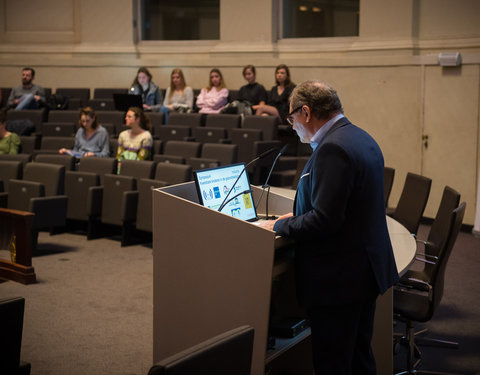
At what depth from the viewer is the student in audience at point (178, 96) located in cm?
875

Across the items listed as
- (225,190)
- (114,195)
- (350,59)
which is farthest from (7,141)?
(225,190)

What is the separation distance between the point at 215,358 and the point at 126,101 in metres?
7.42

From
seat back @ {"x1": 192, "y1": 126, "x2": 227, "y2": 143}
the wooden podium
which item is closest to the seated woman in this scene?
seat back @ {"x1": 192, "y1": 126, "x2": 227, "y2": 143}

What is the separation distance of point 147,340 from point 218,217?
149 centimetres

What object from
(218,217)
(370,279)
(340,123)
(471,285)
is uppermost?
(340,123)

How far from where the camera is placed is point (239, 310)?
2545 millimetres

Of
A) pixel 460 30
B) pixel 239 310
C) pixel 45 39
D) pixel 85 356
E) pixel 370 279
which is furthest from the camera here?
pixel 45 39

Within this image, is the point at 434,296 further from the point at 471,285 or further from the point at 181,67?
the point at 181,67

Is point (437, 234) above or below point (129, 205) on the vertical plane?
above

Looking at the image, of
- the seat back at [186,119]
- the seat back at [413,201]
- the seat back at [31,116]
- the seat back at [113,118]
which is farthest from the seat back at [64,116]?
the seat back at [413,201]

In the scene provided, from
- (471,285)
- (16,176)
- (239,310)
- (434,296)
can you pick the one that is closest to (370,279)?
(239,310)

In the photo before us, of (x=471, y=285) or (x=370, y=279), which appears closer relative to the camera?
(x=370, y=279)

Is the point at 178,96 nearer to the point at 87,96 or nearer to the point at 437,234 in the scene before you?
the point at 87,96

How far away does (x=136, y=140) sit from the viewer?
6930mm
